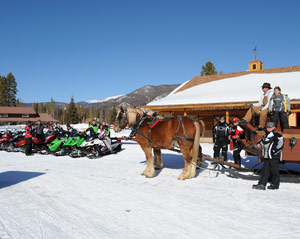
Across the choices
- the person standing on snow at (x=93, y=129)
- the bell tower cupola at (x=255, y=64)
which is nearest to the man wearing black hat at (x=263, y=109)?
the person standing on snow at (x=93, y=129)

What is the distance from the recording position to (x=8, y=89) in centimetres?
7888

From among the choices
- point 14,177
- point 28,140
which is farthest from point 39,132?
point 14,177

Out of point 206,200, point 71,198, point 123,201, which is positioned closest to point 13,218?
point 71,198

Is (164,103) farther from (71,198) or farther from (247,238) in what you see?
(247,238)

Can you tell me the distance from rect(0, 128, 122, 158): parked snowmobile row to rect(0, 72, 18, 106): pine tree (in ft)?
243

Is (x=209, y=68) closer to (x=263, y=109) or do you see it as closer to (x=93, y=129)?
(x=93, y=129)

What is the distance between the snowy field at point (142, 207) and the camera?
3.27 meters

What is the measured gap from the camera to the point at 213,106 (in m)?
15.5

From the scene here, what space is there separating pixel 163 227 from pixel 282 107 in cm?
396

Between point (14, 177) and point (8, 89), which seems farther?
point (8, 89)

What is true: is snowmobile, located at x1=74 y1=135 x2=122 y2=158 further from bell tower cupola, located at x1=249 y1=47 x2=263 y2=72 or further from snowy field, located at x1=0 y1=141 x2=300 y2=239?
bell tower cupola, located at x1=249 y1=47 x2=263 y2=72

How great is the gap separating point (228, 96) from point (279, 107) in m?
12.1

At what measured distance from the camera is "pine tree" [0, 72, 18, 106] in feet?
247

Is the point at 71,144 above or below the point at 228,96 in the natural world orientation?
below
